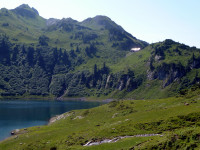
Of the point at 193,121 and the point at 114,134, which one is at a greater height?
the point at 193,121

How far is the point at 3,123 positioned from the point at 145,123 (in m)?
114

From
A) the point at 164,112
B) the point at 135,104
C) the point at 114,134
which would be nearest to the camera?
the point at 114,134

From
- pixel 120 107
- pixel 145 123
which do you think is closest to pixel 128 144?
pixel 145 123

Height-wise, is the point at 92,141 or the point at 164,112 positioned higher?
the point at 164,112

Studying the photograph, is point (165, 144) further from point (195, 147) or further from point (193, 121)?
point (193, 121)

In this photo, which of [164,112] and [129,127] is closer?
[129,127]

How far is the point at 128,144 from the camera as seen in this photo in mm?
43219

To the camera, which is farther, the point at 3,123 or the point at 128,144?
the point at 3,123

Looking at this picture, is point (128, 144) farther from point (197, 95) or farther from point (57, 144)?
point (197, 95)

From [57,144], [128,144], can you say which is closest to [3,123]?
[57,144]

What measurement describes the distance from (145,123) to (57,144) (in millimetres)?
26665

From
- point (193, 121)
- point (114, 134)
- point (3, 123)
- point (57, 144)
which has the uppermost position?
point (193, 121)

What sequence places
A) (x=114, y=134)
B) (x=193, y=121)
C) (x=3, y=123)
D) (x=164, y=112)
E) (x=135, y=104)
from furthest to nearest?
1. (x=3, y=123)
2. (x=135, y=104)
3. (x=164, y=112)
4. (x=114, y=134)
5. (x=193, y=121)

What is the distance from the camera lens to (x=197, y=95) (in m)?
82.6
